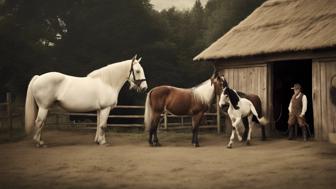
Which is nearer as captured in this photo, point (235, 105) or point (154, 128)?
point (235, 105)

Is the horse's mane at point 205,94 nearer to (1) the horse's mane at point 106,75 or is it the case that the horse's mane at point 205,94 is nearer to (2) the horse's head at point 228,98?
(2) the horse's head at point 228,98

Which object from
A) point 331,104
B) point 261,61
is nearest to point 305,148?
point 331,104

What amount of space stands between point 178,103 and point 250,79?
9.64ft

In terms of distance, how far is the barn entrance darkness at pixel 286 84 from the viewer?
12531mm

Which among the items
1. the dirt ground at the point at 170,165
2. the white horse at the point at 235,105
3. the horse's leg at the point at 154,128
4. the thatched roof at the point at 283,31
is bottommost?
the dirt ground at the point at 170,165

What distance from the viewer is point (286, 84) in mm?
12922

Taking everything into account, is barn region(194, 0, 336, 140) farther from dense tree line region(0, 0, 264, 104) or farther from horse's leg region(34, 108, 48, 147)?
dense tree line region(0, 0, 264, 104)

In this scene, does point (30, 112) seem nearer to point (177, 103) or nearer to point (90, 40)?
point (177, 103)

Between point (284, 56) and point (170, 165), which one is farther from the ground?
point (284, 56)

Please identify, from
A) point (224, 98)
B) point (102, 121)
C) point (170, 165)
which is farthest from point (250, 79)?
point (170, 165)

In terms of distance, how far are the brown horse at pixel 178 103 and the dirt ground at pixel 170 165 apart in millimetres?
632

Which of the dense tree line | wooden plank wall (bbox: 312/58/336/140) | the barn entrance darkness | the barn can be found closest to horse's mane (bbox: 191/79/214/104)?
the barn

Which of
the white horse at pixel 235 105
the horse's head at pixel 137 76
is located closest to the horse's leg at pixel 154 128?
the horse's head at pixel 137 76

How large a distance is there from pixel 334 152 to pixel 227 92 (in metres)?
2.82
